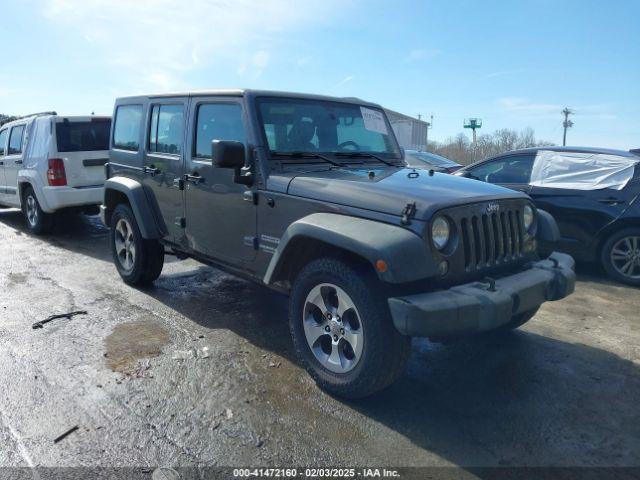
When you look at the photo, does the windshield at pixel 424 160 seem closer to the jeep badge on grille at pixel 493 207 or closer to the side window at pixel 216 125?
the side window at pixel 216 125

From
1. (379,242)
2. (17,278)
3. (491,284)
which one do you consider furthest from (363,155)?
(17,278)

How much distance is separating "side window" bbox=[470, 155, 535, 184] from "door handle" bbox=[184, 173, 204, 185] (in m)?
4.33

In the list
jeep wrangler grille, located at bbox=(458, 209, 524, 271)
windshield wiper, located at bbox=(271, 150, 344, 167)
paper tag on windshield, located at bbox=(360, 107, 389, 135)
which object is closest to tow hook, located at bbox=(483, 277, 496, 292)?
jeep wrangler grille, located at bbox=(458, 209, 524, 271)

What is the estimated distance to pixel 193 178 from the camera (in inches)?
179

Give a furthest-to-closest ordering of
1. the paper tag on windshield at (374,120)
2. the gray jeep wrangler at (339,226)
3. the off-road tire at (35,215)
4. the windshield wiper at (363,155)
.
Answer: the off-road tire at (35,215)
the paper tag on windshield at (374,120)
the windshield wiper at (363,155)
the gray jeep wrangler at (339,226)

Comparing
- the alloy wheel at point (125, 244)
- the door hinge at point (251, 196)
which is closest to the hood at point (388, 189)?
the door hinge at point (251, 196)

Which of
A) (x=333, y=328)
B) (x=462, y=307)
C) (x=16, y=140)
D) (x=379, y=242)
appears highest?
(x=16, y=140)

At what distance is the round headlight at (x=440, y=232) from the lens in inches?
120

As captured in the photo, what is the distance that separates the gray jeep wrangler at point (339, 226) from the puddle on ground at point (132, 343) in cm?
78

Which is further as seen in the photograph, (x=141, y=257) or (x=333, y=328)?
(x=141, y=257)

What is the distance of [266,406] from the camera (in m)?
3.25

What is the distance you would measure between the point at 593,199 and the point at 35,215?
8.54 meters

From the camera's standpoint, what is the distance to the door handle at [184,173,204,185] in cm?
447

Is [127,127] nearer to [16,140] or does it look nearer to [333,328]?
[333,328]
